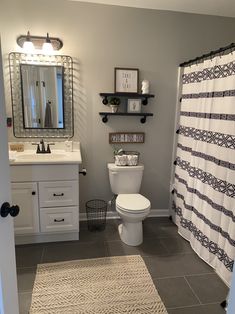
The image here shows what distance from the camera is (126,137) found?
2869 mm

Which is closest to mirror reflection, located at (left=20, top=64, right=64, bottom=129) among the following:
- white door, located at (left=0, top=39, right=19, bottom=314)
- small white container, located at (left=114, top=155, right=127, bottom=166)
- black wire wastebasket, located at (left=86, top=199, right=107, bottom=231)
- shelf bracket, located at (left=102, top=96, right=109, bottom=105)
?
shelf bracket, located at (left=102, top=96, right=109, bottom=105)

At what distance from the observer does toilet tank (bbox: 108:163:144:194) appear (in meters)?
2.68

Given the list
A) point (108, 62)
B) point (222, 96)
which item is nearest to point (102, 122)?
point (108, 62)

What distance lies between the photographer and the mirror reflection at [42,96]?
2.57m

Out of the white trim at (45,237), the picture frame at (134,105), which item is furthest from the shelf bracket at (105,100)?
the white trim at (45,237)

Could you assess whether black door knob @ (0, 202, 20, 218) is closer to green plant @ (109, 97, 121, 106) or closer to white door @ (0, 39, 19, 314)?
white door @ (0, 39, 19, 314)

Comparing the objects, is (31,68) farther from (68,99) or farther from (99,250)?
(99,250)

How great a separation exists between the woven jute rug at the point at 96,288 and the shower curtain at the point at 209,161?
0.62 metres

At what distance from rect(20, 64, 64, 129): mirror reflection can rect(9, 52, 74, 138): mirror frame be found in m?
0.03

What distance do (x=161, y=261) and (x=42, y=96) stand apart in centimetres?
206

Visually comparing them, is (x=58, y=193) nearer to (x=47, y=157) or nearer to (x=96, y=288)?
(x=47, y=157)

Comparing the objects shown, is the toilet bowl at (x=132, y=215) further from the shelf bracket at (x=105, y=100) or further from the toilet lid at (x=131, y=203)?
the shelf bracket at (x=105, y=100)

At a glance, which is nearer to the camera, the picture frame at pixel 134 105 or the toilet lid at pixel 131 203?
the toilet lid at pixel 131 203

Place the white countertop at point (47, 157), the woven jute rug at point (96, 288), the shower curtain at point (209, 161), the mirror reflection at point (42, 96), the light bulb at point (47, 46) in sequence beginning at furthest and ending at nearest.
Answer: the mirror reflection at point (42, 96), the light bulb at point (47, 46), the white countertop at point (47, 157), the shower curtain at point (209, 161), the woven jute rug at point (96, 288)
